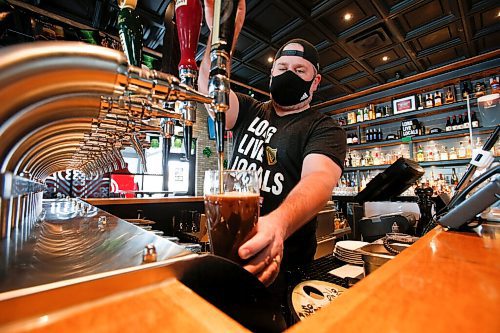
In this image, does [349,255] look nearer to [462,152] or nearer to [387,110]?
[462,152]

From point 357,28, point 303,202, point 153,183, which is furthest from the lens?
point 153,183

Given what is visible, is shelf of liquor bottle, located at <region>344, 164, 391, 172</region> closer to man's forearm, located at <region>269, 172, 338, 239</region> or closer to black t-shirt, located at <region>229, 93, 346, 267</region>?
black t-shirt, located at <region>229, 93, 346, 267</region>

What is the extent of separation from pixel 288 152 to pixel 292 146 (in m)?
0.04

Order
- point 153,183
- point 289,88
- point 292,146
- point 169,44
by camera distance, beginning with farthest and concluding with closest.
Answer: point 153,183
point 289,88
point 292,146
point 169,44

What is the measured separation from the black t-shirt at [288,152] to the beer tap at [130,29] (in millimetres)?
850

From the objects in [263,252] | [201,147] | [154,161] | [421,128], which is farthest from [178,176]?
[263,252]

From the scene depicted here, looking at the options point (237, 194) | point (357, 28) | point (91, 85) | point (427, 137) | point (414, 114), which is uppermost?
A: point (357, 28)

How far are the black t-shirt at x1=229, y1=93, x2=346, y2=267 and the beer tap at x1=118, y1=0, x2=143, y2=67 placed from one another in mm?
850

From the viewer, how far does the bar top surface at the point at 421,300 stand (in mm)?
280

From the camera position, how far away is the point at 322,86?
216 inches

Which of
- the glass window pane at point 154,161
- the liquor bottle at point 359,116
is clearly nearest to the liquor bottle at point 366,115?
the liquor bottle at point 359,116

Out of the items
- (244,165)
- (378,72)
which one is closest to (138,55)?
(244,165)

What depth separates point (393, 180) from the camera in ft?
8.80

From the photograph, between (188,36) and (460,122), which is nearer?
(188,36)
